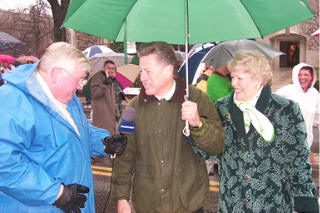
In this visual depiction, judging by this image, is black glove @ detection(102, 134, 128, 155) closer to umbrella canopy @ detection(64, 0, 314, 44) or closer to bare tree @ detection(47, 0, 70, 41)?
umbrella canopy @ detection(64, 0, 314, 44)

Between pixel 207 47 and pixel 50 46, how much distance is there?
472 centimetres

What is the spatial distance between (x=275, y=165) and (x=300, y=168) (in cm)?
19

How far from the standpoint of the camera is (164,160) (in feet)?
8.50

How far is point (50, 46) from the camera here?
241 centimetres

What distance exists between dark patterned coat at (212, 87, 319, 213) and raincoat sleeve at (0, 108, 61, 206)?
4.65 ft

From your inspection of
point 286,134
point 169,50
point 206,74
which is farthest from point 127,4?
point 206,74

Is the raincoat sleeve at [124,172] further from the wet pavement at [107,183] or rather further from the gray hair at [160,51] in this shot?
the wet pavement at [107,183]

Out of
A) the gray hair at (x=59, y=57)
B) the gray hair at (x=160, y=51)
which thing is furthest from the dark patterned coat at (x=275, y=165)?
the gray hair at (x=59, y=57)

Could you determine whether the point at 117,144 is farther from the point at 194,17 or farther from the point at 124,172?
the point at 194,17

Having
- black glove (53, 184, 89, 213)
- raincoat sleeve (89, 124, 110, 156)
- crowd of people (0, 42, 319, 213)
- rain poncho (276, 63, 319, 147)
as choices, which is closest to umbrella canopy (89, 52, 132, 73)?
rain poncho (276, 63, 319, 147)

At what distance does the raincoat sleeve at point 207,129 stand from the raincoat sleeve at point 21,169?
100 cm

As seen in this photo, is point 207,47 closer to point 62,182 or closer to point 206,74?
point 206,74

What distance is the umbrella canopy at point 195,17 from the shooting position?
7.86ft

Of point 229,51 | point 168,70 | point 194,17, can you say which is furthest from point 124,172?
point 229,51
